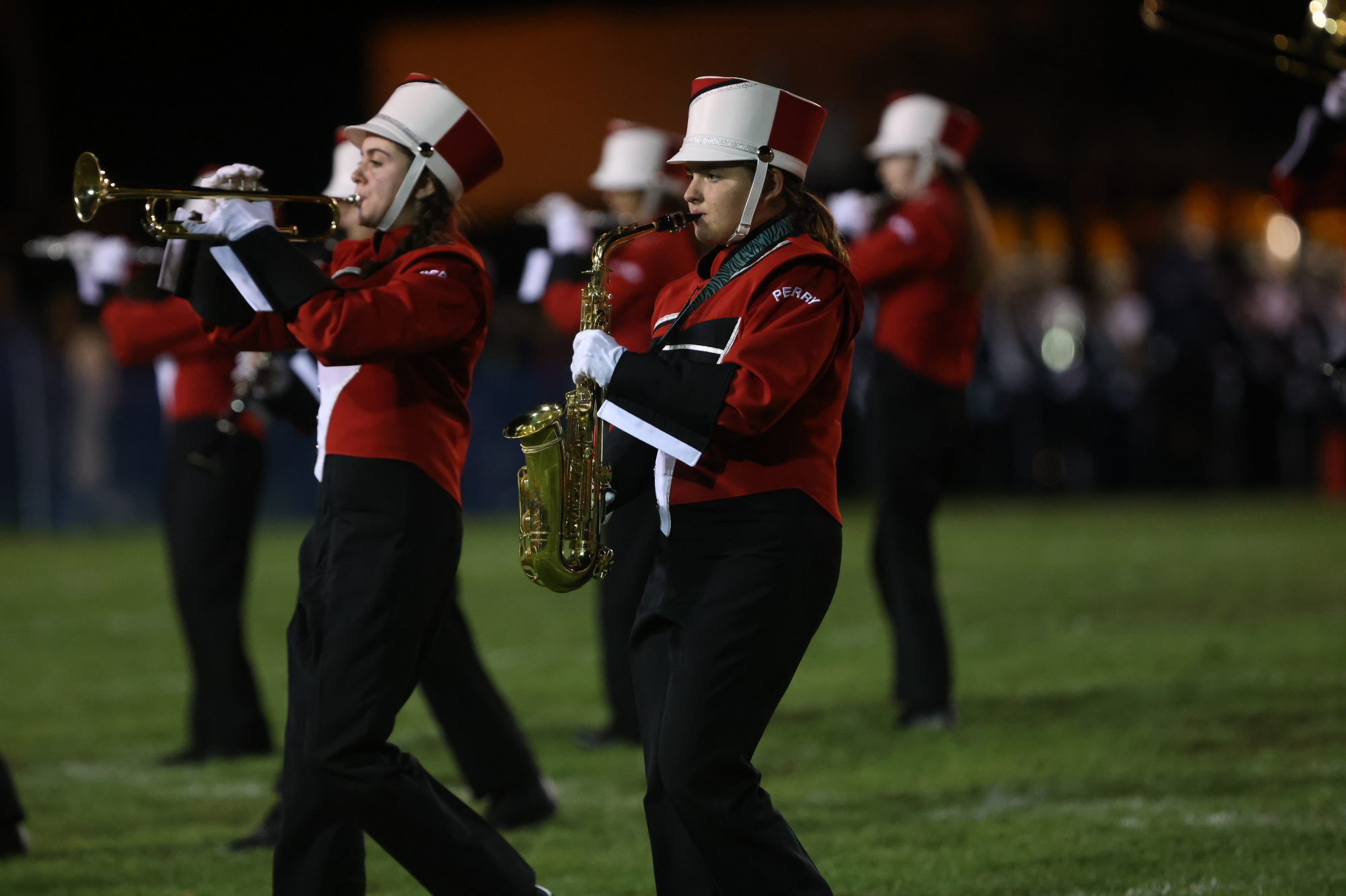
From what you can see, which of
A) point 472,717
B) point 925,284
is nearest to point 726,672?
point 472,717

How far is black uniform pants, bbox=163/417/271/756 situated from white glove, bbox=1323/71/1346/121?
4285 millimetres

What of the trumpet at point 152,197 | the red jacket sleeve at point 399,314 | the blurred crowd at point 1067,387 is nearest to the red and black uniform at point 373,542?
the red jacket sleeve at point 399,314

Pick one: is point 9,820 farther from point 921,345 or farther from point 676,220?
point 921,345

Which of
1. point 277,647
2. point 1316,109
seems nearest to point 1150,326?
point 277,647

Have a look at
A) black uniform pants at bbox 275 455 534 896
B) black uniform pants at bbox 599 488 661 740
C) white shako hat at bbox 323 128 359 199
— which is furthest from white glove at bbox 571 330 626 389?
white shako hat at bbox 323 128 359 199

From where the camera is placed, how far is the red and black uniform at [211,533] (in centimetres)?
666

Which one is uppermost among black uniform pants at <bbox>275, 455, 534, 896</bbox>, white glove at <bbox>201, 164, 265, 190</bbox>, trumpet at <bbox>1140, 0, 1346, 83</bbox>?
trumpet at <bbox>1140, 0, 1346, 83</bbox>

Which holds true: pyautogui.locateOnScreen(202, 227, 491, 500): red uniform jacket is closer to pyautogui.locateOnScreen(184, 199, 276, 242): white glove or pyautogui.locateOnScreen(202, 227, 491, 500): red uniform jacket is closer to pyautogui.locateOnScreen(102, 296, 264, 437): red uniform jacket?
pyautogui.locateOnScreen(184, 199, 276, 242): white glove

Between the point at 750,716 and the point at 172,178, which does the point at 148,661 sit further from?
the point at 172,178

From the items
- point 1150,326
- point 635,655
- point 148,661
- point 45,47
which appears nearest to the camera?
point 635,655

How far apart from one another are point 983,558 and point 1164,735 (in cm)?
648

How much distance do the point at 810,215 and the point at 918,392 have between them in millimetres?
3450

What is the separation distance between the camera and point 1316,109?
19.1 ft

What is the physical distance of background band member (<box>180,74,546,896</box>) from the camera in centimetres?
389
